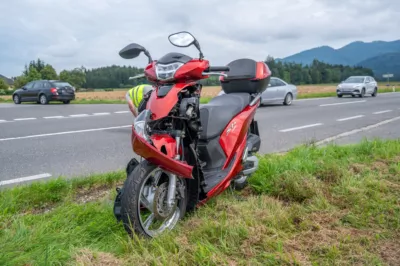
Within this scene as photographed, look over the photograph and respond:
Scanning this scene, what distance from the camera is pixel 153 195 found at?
270 cm

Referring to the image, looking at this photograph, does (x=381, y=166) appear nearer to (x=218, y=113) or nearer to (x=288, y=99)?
(x=218, y=113)

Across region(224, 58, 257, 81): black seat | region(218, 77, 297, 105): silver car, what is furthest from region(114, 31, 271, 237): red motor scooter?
region(218, 77, 297, 105): silver car

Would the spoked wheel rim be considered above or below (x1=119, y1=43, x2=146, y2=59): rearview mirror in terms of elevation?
below

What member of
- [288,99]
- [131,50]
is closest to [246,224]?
[131,50]

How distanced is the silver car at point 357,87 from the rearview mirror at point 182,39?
81.3ft

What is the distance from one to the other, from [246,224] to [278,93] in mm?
15871

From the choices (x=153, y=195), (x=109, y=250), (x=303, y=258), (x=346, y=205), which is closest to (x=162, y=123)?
(x=153, y=195)

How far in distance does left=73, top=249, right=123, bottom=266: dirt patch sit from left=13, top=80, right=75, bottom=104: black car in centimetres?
2066

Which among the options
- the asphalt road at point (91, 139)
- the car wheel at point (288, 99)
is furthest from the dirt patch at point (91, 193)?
the car wheel at point (288, 99)

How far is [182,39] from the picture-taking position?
3.09 metres

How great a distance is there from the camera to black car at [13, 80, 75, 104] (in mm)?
21591

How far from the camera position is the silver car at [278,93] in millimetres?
17752

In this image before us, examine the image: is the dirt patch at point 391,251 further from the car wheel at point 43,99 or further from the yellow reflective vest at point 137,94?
the car wheel at point 43,99

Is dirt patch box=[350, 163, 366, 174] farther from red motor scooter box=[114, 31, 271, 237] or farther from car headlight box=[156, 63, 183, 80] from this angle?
car headlight box=[156, 63, 183, 80]
